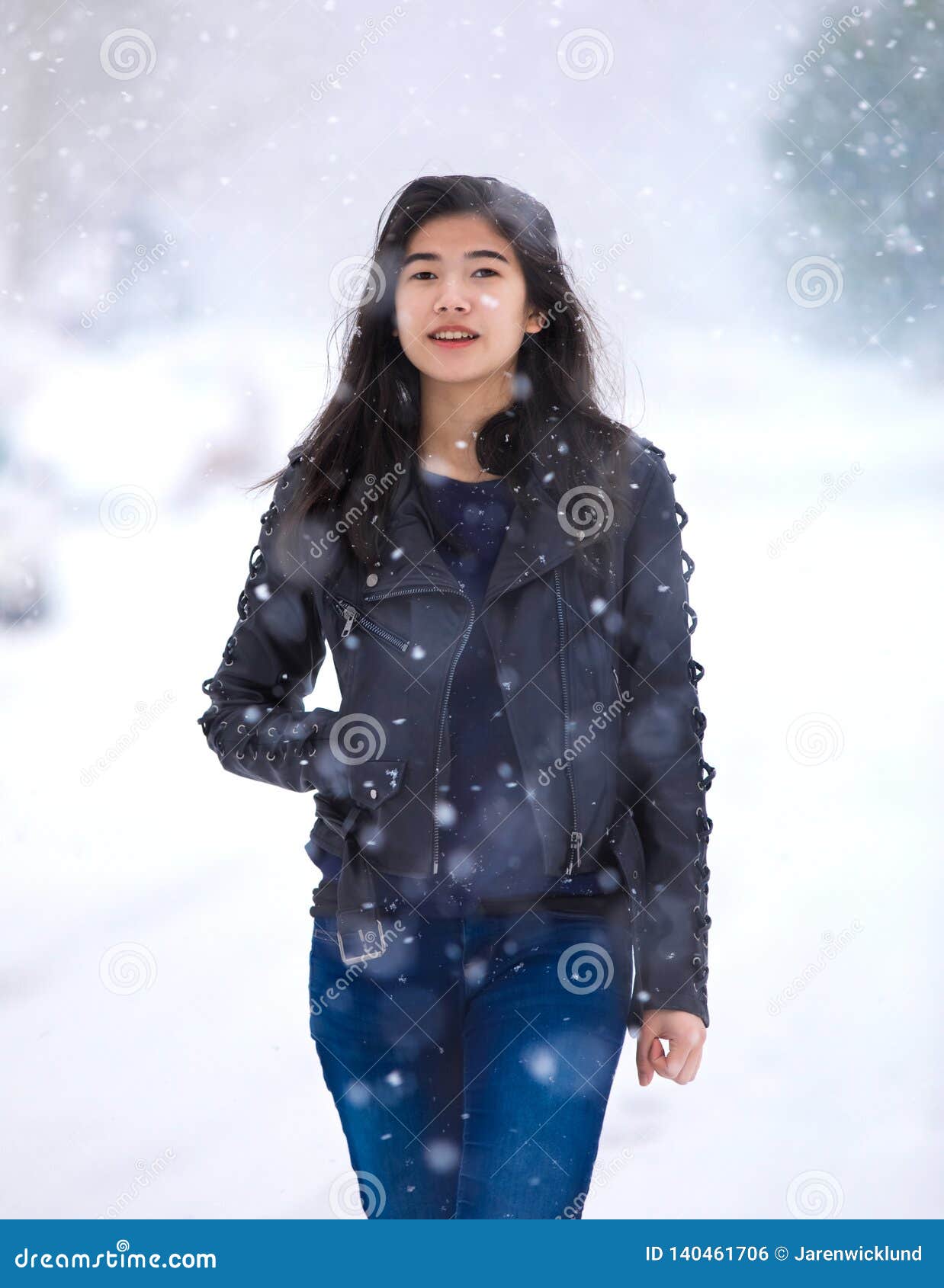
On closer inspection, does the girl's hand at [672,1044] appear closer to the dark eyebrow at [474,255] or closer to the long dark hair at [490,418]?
the long dark hair at [490,418]

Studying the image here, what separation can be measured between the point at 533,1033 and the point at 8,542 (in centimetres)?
192

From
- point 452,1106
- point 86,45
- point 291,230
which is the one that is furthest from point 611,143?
point 452,1106

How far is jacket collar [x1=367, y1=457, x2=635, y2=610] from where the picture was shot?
4.00 ft

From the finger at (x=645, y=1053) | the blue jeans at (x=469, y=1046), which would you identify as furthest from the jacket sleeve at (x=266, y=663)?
the finger at (x=645, y=1053)

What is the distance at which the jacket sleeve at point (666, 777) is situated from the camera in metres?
1.21
